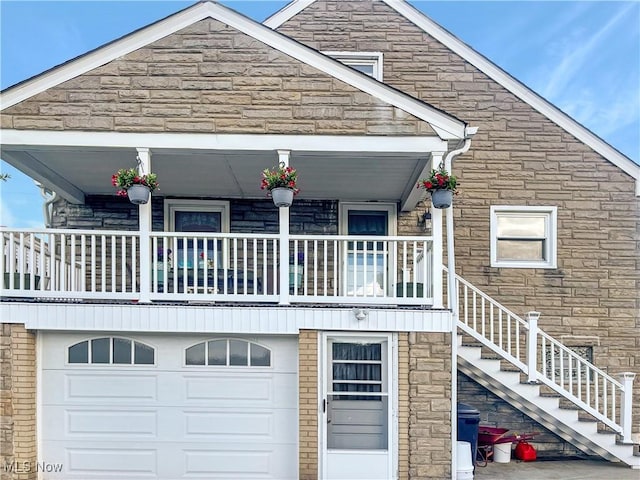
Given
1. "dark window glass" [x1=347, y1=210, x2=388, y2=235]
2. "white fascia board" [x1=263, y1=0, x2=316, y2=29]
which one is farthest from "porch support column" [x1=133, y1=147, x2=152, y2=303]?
"white fascia board" [x1=263, y1=0, x2=316, y2=29]

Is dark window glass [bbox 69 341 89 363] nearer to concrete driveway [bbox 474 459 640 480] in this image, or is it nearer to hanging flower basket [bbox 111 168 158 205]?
hanging flower basket [bbox 111 168 158 205]

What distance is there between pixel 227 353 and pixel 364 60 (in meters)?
5.39

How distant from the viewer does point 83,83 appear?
237 inches

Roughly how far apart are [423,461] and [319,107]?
4.30 metres

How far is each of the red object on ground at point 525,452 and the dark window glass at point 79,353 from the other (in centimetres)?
610

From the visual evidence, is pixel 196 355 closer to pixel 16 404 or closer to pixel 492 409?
pixel 16 404

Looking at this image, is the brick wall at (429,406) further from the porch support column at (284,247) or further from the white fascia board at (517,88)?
the white fascia board at (517,88)

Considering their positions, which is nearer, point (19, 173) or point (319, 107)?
point (319, 107)

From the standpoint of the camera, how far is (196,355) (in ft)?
20.0

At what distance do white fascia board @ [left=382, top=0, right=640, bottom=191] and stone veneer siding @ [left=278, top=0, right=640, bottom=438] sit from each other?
0.10m

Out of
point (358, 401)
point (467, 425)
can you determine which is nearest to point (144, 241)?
point (358, 401)

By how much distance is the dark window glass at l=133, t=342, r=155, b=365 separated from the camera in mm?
6074

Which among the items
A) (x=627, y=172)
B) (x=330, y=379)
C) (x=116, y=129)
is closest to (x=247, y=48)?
(x=116, y=129)

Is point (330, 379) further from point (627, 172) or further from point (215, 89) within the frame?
point (627, 172)
